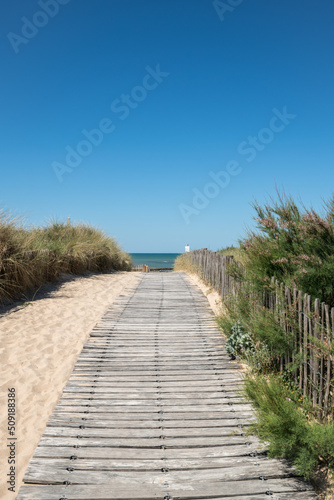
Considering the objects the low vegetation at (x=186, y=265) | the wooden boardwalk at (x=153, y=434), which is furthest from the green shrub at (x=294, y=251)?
the low vegetation at (x=186, y=265)

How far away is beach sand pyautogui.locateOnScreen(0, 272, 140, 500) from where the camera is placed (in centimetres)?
340

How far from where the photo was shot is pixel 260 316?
4.14 meters

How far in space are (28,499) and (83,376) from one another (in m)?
1.97

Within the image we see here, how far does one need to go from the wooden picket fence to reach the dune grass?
610 cm

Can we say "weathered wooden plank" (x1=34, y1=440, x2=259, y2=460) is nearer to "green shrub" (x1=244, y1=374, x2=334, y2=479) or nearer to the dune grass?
"green shrub" (x1=244, y1=374, x2=334, y2=479)

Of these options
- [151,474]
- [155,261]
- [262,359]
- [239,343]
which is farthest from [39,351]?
[155,261]

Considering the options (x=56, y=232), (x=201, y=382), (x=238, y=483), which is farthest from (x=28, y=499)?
(x=56, y=232)

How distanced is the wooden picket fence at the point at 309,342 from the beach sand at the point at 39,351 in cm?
274

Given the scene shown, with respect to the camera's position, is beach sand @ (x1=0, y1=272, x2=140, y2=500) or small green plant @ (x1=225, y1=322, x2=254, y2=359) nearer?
beach sand @ (x1=0, y1=272, x2=140, y2=500)

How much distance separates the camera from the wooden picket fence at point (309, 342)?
3072 mm

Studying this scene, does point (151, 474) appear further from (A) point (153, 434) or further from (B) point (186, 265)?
(B) point (186, 265)

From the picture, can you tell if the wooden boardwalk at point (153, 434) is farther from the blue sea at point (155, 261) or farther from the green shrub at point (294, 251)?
the blue sea at point (155, 261)

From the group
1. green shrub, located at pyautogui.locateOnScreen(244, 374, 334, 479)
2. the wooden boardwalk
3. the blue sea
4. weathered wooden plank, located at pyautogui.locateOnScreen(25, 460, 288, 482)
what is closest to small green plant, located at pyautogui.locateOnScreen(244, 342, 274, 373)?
the wooden boardwalk

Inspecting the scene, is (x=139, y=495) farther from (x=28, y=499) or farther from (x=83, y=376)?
(x=83, y=376)
